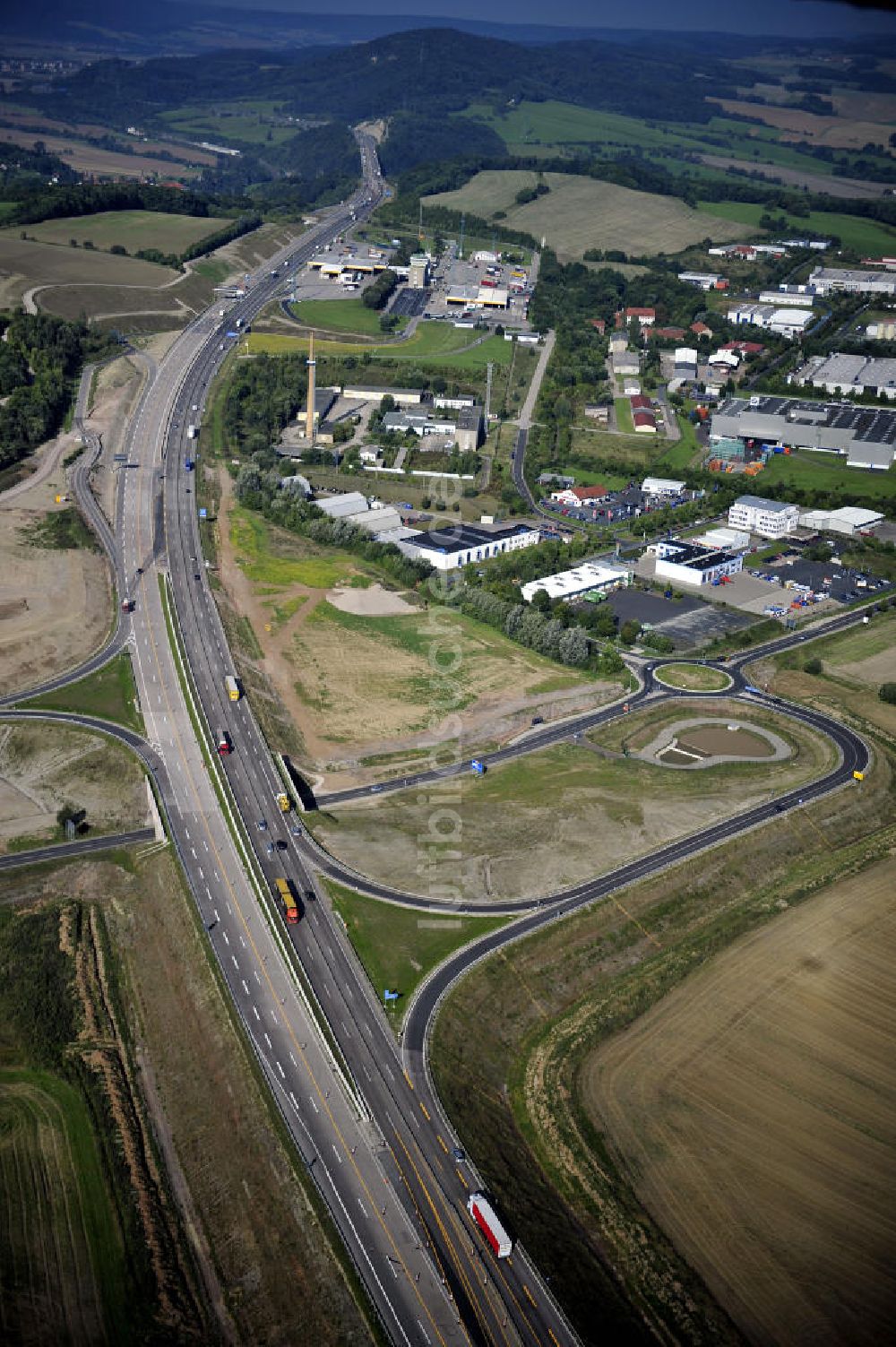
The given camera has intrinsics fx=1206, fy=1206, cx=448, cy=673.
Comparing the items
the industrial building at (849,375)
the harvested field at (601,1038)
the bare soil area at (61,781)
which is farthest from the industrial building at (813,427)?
the bare soil area at (61,781)

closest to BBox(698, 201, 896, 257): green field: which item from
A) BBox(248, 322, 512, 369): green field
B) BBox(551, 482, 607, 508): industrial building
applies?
BBox(248, 322, 512, 369): green field

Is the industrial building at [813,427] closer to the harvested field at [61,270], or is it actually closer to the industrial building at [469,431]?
the industrial building at [469,431]

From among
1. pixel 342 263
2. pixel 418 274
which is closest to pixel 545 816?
pixel 418 274

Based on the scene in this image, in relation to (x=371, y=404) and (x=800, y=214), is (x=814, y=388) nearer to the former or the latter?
(x=371, y=404)

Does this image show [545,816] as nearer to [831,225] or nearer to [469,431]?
[469,431]

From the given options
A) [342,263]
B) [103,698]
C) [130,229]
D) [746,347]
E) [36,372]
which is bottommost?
[103,698]

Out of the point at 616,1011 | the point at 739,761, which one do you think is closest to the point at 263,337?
the point at 739,761

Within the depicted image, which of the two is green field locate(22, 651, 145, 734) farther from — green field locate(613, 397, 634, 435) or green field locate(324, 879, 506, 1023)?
green field locate(613, 397, 634, 435)
